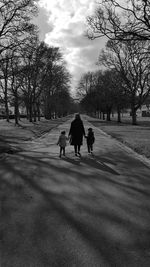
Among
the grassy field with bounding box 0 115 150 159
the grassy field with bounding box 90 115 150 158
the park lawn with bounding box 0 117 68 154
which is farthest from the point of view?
the park lawn with bounding box 0 117 68 154

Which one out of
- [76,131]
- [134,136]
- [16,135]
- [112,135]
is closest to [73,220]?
[76,131]

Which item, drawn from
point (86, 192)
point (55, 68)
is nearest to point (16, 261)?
point (86, 192)

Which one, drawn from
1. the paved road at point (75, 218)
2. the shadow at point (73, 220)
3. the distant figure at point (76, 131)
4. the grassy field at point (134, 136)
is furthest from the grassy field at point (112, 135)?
the shadow at point (73, 220)

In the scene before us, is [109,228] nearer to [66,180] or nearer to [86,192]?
[86,192]

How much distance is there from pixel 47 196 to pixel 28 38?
18429 millimetres

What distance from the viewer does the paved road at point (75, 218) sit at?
9.61 ft

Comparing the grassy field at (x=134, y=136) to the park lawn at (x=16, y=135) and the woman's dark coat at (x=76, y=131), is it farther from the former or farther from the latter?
the park lawn at (x=16, y=135)

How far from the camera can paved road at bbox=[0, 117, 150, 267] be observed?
9.61 feet

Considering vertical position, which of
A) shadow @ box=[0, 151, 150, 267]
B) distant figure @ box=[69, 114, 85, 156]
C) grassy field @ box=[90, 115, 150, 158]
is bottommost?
shadow @ box=[0, 151, 150, 267]

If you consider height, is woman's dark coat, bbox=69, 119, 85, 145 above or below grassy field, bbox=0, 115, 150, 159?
above

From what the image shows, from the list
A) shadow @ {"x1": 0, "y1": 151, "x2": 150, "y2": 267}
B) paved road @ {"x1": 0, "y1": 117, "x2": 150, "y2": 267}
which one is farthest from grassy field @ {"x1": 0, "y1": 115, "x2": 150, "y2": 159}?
shadow @ {"x1": 0, "y1": 151, "x2": 150, "y2": 267}

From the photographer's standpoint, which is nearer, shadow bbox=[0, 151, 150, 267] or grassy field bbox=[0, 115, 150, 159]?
shadow bbox=[0, 151, 150, 267]

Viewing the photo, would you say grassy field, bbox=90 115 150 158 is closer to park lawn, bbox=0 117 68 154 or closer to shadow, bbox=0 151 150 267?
shadow, bbox=0 151 150 267

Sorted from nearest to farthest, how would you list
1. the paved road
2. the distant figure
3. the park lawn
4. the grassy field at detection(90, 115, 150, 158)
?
the paved road → the distant figure → the grassy field at detection(90, 115, 150, 158) → the park lawn
